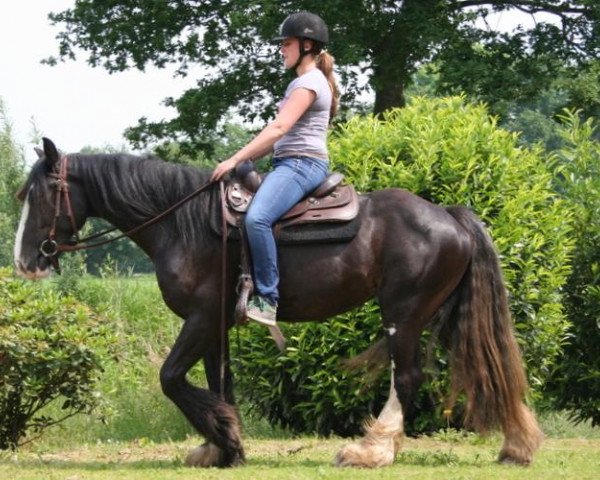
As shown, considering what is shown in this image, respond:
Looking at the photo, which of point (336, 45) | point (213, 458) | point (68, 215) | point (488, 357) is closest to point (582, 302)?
point (488, 357)

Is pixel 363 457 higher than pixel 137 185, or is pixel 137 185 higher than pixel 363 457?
pixel 137 185

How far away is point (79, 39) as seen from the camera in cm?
2286

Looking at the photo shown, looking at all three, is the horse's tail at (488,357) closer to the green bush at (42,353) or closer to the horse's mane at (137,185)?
the horse's mane at (137,185)

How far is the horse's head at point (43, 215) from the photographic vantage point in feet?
23.4

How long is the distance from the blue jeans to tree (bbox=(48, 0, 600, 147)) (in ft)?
39.6

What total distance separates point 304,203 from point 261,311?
75 cm

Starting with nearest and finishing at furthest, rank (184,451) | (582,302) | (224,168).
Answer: (224,168)
(184,451)
(582,302)

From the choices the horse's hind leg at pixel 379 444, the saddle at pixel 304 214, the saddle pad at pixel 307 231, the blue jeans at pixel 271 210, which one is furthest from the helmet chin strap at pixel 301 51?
the horse's hind leg at pixel 379 444

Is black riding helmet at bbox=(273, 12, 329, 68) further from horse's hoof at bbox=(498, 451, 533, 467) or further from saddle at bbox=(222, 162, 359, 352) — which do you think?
horse's hoof at bbox=(498, 451, 533, 467)

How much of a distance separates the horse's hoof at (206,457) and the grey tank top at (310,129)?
192 cm

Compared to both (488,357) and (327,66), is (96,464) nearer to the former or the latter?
(488,357)

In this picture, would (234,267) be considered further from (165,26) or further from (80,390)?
(165,26)

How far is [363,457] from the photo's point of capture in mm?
6922

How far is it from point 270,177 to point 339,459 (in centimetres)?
183
